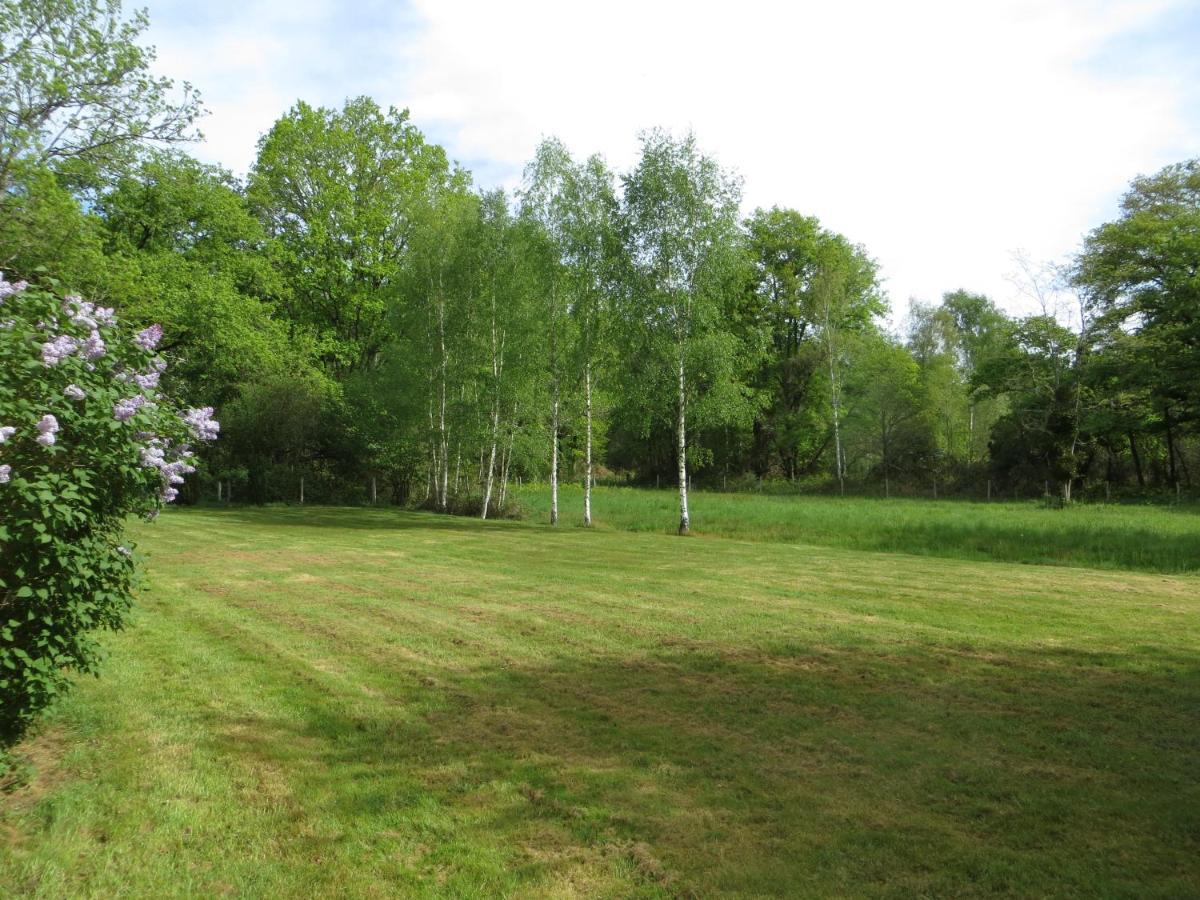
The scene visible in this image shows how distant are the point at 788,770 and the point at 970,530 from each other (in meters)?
15.9

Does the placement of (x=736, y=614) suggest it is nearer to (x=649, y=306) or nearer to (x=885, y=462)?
(x=649, y=306)

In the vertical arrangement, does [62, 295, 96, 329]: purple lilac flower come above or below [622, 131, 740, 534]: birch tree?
below

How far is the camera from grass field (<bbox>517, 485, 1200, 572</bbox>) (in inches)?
606

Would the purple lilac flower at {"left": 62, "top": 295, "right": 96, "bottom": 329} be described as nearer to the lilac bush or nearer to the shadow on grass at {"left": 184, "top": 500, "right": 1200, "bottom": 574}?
the lilac bush

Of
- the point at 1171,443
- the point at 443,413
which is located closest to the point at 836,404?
the point at 1171,443

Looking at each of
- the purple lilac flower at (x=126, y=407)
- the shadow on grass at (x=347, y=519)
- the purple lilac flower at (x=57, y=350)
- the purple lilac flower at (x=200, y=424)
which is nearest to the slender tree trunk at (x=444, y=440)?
the shadow on grass at (x=347, y=519)

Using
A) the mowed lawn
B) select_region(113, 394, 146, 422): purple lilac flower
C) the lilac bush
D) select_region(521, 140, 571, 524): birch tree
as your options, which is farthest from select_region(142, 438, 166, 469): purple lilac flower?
select_region(521, 140, 571, 524): birch tree

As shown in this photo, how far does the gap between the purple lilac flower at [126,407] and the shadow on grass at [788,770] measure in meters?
2.17

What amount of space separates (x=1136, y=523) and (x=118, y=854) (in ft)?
80.4

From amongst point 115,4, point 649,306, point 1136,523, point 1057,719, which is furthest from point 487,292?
point 1057,719

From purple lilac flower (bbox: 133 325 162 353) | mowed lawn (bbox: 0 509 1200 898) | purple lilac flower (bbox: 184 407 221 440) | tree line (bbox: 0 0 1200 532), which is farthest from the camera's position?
tree line (bbox: 0 0 1200 532)

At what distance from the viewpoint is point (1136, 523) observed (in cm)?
2095

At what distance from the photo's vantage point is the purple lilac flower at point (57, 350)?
371cm

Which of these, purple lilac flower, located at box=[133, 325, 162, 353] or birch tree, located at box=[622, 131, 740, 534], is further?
birch tree, located at box=[622, 131, 740, 534]
